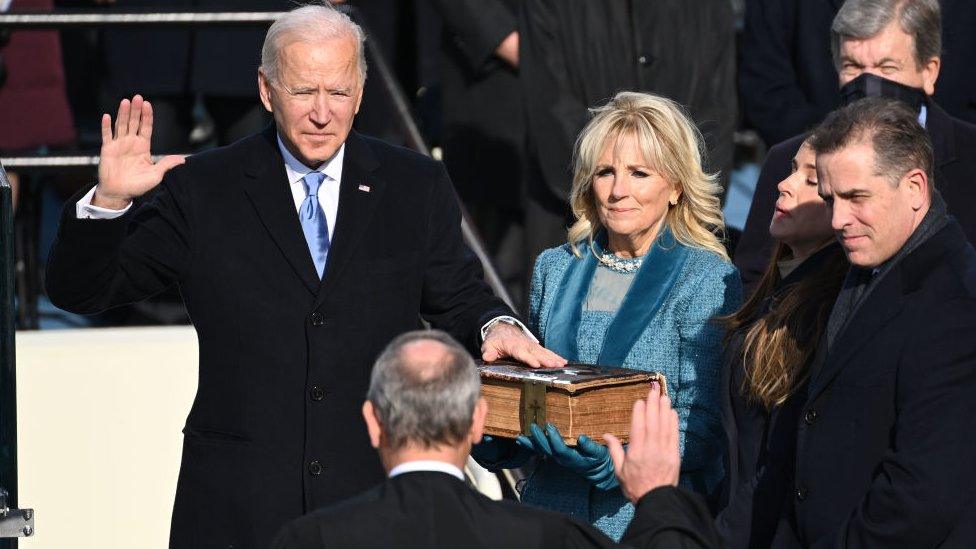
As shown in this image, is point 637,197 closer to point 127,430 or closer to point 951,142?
point 951,142

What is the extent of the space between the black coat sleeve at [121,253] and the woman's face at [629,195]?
1.10 m

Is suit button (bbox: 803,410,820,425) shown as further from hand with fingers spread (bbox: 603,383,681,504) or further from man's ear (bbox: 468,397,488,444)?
man's ear (bbox: 468,397,488,444)

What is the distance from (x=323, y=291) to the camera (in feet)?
12.7

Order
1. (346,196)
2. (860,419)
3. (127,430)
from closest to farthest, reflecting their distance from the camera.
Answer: (860,419) → (346,196) → (127,430)

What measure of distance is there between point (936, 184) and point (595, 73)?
1.46 metres

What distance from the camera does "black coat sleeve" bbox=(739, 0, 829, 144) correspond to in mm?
6074

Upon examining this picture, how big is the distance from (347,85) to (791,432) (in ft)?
4.28

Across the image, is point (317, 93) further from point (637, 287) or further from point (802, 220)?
point (802, 220)

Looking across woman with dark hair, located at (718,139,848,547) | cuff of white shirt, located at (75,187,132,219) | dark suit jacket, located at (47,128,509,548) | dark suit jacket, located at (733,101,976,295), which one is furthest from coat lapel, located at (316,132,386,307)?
dark suit jacket, located at (733,101,976,295)

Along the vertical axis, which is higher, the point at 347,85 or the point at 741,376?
the point at 347,85

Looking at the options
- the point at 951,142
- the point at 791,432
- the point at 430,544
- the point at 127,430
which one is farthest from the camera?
the point at 127,430

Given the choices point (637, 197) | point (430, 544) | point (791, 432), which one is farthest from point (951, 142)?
point (430, 544)

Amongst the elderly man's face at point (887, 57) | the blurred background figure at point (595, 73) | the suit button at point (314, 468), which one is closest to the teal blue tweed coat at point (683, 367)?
the suit button at point (314, 468)

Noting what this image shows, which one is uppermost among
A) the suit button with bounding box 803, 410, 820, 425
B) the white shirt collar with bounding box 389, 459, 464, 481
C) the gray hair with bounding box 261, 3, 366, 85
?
the gray hair with bounding box 261, 3, 366, 85
